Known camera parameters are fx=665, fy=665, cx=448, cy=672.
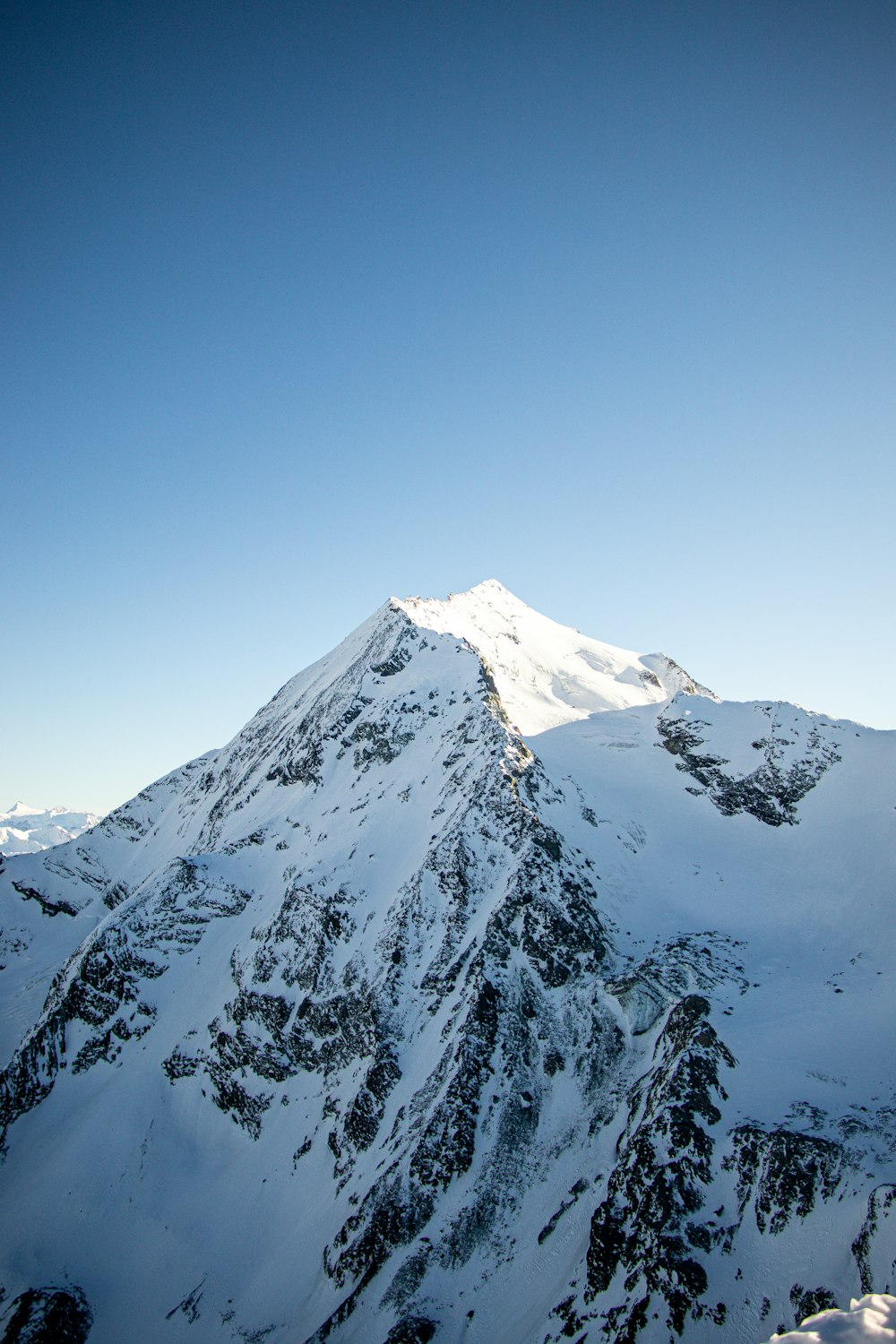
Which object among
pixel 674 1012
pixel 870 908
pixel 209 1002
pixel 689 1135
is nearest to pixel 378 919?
pixel 209 1002

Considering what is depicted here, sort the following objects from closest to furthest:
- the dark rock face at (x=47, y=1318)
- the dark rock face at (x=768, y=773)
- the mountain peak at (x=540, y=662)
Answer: the dark rock face at (x=47, y=1318) → the dark rock face at (x=768, y=773) → the mountain peak at (x=540, y=662)

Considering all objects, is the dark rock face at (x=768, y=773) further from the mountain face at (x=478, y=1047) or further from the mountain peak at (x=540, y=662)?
the mountain peak at (x=540, y=662)

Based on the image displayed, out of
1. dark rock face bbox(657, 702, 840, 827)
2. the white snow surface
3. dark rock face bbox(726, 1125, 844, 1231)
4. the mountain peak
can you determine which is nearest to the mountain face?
dark rock face bbox(726, 1125, 844, 1231)

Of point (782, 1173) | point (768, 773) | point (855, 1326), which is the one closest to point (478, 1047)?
point (782, 1173)

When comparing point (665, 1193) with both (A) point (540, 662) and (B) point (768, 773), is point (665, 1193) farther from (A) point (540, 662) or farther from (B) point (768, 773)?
(A) point (540, 662)

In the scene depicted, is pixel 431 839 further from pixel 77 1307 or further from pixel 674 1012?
pixel 77 1307

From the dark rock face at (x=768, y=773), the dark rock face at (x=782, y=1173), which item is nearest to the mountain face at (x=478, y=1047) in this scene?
the dark rock face at (x=782, y=1173)
